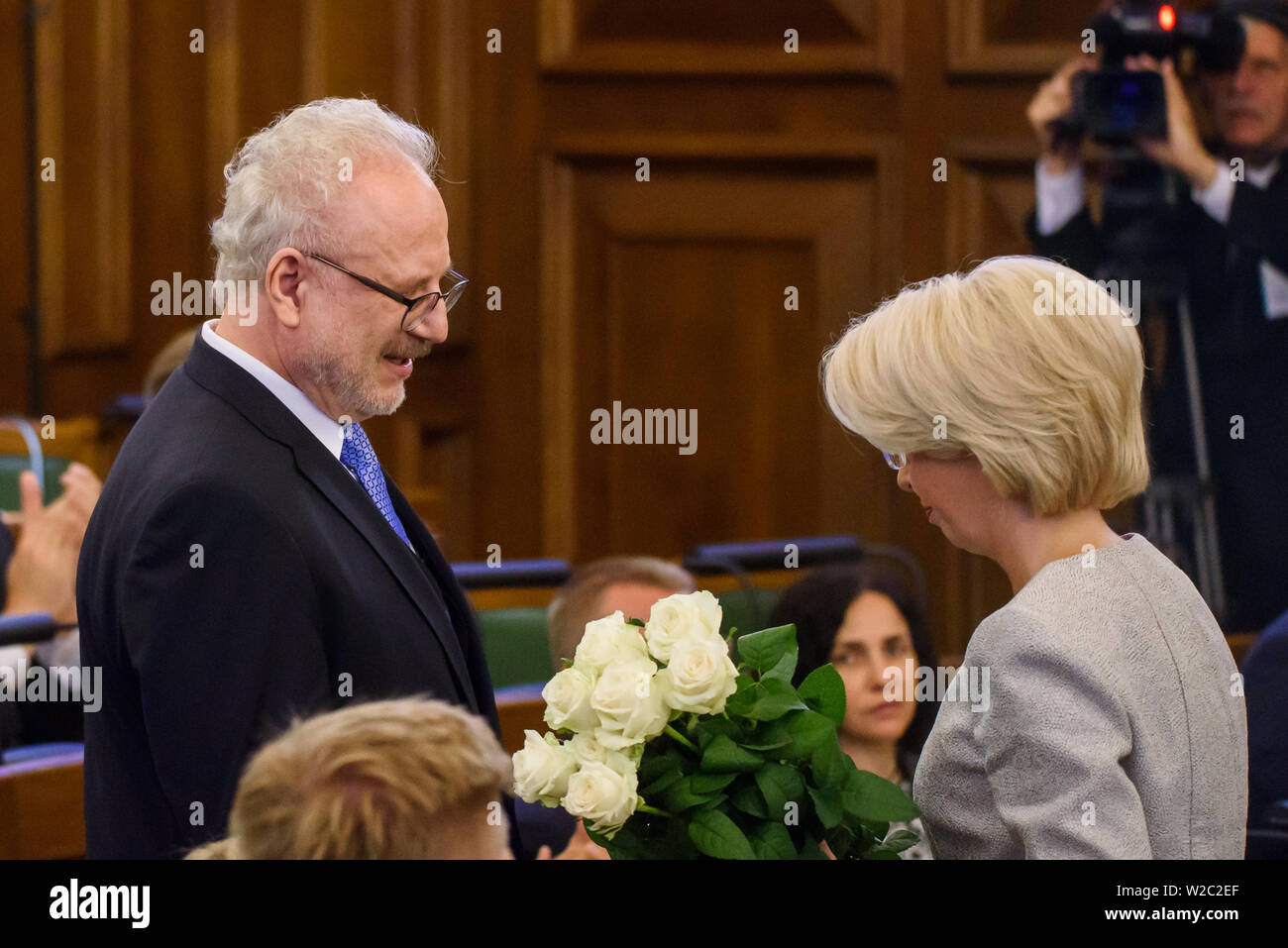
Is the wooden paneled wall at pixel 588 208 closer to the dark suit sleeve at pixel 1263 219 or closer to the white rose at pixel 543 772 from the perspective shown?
the dark suit sleeve at pixel 1263 219

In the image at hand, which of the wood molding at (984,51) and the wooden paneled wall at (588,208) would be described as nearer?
the wood molding at (984,51)

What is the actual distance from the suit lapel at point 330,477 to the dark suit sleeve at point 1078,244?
7.91ft

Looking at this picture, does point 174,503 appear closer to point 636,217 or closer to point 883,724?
point 883,724

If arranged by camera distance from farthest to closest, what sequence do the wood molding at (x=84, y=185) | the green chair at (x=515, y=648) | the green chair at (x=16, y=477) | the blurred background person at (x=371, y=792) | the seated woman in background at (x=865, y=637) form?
the wood molding at (x=84, y=185)
the green chair at (x=16, y=477)
the green chair at (x=515, y=648)
the seated woman in background at (x=865, y=637)
the blurred background person at (x=371, y=792)

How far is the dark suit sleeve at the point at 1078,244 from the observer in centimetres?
353

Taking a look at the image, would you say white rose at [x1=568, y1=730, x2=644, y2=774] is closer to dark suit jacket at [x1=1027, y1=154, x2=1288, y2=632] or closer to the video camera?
dark suit jacket at [x1=1027, y1=154, x2=1288, y2=632]

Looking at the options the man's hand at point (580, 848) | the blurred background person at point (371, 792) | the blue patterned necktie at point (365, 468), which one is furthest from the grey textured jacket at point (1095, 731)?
the man's hand at point (580, 848)

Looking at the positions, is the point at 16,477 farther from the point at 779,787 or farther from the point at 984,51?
the point at 779,787

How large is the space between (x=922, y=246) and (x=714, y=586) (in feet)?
4.64

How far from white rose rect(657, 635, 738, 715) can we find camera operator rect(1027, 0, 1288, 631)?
8.52 feet

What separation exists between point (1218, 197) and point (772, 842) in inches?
113

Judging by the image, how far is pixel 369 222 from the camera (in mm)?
1517

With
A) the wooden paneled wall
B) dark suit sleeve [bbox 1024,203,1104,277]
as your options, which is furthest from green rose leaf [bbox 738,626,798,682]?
the wooden paneled wall

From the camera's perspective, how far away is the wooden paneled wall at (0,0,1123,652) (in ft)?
13.9
